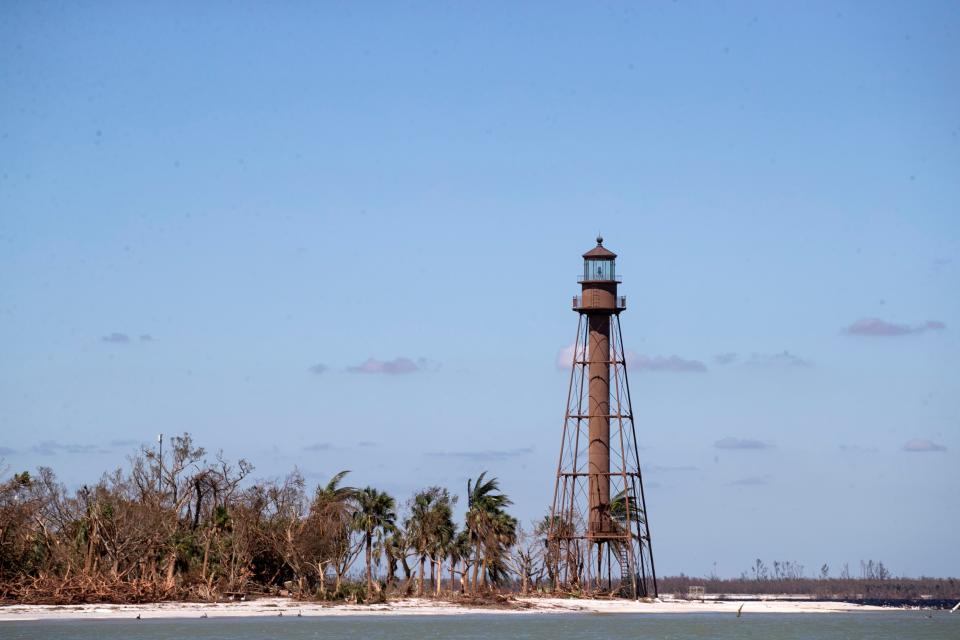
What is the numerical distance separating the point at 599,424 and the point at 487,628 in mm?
16099

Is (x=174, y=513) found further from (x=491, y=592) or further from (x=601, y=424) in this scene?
(x=601, y=424)

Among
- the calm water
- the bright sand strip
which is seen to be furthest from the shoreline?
the calm water

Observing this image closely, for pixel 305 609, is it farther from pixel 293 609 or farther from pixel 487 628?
pixel 487 628

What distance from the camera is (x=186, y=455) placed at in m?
95.6

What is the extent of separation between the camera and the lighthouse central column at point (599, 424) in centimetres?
9394

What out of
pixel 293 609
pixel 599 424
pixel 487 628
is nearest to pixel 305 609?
pixel 293 609

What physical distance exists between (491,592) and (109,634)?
2935cm

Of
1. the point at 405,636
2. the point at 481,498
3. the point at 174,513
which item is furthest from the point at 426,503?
the point at 405,636

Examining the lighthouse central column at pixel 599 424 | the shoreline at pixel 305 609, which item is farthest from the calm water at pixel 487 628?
the lighthouse central column at pixel 599 424

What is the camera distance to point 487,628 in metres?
83.4

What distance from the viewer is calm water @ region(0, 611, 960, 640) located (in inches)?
2886

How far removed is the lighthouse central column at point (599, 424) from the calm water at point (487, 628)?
21.5ft

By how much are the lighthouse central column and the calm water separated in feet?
21.5

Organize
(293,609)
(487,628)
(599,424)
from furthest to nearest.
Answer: (599,424), (293,609), (487,628)
